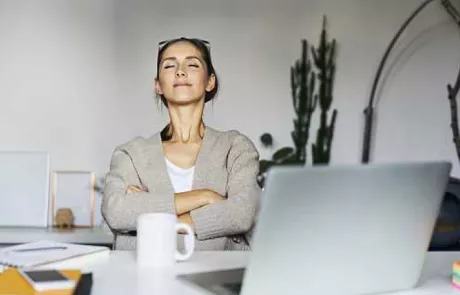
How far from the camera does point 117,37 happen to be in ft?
10.4

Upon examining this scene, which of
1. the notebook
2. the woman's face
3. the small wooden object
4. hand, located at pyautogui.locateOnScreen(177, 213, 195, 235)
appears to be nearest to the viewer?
the notebook

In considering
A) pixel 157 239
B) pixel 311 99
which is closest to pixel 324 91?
pixel 311 99

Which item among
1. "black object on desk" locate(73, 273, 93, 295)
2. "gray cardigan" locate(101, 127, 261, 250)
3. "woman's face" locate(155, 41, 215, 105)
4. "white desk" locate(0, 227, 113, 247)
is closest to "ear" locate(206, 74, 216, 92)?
"woman's face" locate(155, 41, 215, 105)

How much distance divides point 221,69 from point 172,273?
2081mm

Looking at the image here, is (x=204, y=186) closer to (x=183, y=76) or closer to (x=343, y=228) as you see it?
(x=183, y=76)

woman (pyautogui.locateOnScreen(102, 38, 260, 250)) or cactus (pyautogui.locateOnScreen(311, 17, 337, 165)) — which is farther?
cactus (pyautogui.locateOnScreen(311, 17, 337, 165))

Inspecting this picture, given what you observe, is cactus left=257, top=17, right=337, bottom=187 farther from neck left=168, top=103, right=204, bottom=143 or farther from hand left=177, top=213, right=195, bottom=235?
hand left=177, top=213, right=195, bottom=235

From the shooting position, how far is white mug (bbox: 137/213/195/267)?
1293 millimetres

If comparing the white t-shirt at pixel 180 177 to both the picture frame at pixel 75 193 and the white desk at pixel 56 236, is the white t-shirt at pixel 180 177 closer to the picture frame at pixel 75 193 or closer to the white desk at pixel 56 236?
the white desk at pixel 56 236

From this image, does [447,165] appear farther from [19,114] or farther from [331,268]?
[19,114]

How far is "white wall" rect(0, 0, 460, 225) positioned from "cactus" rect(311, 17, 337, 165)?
6cm

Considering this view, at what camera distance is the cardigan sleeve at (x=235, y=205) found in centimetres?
161

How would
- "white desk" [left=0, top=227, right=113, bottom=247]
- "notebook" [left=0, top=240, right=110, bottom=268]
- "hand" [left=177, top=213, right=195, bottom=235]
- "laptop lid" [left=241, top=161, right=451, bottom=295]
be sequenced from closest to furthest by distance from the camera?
"laptop lid" [left=241, top=161, right=451, bottom=295]
"notebook" [left=0, top=240, right=110, bottom=268]
"hand" [left=177, top=213, right=195, bottom=235]
"white desk" [left=0, top=227, right=113, bottom=247]

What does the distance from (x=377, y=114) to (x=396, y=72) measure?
9.2 inches
